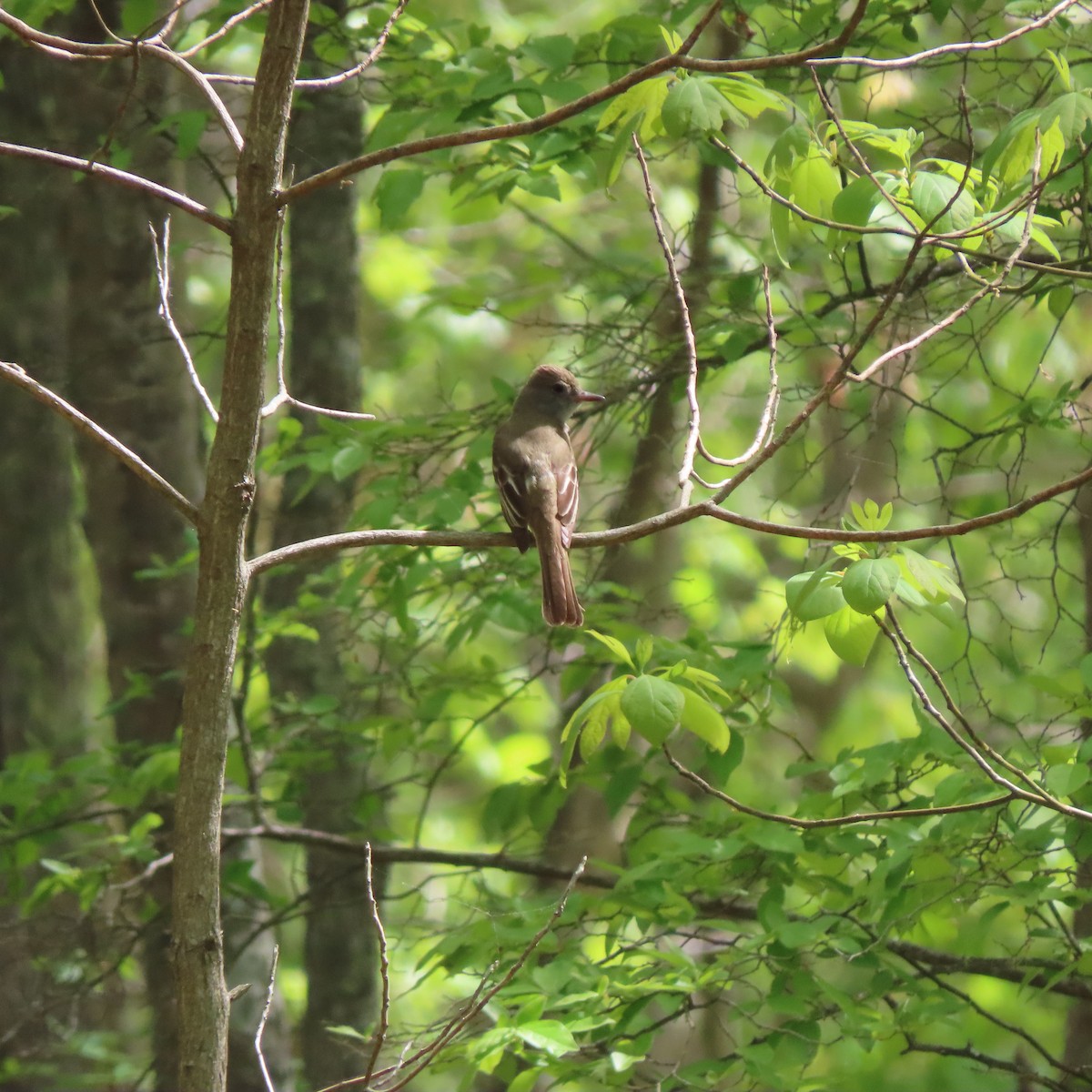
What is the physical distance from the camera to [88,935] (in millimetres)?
5695

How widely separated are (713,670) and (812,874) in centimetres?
68

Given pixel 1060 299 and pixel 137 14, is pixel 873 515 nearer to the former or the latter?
pixel 1060 299

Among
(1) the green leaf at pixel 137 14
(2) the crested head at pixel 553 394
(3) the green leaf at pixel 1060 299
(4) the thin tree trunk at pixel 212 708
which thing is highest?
(1) the green leaf at pixel 137 14

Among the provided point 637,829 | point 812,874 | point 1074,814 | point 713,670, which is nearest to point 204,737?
point 1074,814

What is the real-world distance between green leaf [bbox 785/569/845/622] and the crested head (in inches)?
107

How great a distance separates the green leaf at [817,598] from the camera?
2.59 metres

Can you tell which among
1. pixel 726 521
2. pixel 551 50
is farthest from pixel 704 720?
pixel 551 50

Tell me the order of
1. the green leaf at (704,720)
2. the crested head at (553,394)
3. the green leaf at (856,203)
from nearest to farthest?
1. the green leaf at (704,720)
2. the green leaf at (856,203)
3. the crested head at (553,394)

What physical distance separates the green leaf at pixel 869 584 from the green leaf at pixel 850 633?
6.5 inches

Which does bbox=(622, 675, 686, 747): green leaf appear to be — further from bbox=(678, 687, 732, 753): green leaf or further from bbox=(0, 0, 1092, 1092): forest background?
bbox=(678, 687, 732, 753): green leaf

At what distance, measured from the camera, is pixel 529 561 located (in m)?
4.88

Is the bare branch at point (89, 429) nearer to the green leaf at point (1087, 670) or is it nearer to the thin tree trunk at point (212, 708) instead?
the thin tree trunk at point (212, 708)

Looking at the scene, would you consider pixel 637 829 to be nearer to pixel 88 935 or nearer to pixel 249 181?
pixel 88 935

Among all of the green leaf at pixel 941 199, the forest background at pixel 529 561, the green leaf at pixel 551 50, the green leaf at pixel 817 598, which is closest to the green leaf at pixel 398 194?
the forest background at pixel 529 561
